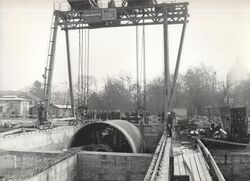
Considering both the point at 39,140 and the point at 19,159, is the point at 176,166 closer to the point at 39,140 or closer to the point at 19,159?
the point at 19,159

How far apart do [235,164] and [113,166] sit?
7.24 meters

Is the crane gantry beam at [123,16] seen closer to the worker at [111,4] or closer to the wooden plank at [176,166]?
the worker at [111,4]

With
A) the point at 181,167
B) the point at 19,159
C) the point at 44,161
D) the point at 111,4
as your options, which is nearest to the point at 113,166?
the point at 44,161

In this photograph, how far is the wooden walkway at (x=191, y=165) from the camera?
25.4ft

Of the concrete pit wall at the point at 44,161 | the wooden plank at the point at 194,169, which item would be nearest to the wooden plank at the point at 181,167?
→ the wooden plank at the point at 194,169

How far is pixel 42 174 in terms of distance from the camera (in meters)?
8.19

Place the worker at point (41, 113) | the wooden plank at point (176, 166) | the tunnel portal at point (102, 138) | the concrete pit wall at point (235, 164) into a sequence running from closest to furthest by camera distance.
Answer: the wooden plank at point (176, 166), the tunnel portal at point (102, 138), the concrete pit wall at point (235, 164), the worker at point (41, 113)

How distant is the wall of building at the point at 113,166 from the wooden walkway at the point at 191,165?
1263 millimetres

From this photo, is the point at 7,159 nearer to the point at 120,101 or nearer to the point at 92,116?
the point at 92,116

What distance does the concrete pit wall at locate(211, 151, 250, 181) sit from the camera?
47.8 feet

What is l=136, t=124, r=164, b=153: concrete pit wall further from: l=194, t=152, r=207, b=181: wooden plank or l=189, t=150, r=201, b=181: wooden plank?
l=189, t=150, r=201, b=181: wooden plank

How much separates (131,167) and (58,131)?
24.1ft

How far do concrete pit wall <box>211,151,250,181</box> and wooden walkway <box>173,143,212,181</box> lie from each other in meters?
4.43

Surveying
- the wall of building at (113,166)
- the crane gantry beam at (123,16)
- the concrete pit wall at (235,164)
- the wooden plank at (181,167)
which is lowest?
the concrete pit wall at (235,164)
